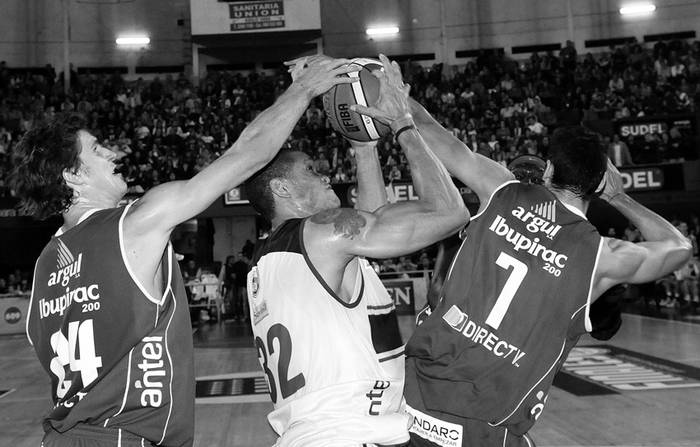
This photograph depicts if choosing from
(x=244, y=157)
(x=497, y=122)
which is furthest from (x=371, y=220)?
(x=497, y=122)

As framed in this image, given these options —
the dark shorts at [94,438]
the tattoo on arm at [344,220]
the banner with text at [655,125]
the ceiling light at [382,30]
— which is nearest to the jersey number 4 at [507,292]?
the tattoo on arm at [344,220]

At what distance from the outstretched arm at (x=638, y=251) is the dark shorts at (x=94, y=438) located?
213cm

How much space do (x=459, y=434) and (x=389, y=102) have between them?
4.95ft

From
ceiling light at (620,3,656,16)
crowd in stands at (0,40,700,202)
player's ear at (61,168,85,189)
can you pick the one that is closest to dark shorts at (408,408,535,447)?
player's ear at (61,168,85,189)

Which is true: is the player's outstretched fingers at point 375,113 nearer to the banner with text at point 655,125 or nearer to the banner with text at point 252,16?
the banner with text at point 655,125

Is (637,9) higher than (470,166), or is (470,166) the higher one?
(637,9)

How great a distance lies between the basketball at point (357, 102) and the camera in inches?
133

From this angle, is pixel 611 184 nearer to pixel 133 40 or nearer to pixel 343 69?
pixel 343 69

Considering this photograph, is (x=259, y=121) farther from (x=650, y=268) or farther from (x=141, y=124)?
(x=141, y=124)

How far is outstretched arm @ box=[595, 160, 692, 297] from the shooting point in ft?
10.6

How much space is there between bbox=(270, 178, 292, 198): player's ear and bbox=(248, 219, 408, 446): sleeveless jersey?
0.36 m

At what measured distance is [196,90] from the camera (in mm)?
27781

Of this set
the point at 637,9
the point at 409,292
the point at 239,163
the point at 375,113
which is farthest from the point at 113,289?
the point at 637,9

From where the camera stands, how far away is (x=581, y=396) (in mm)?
7305
